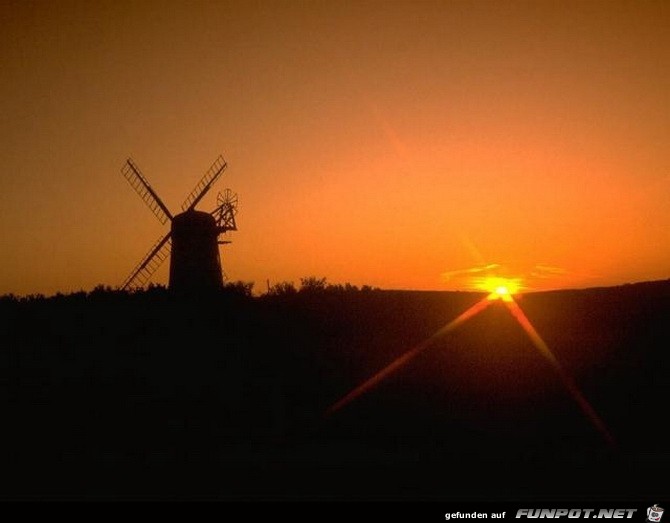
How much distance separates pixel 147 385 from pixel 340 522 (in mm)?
9405

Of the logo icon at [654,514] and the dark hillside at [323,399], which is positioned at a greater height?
the dark hillside at [323,399]

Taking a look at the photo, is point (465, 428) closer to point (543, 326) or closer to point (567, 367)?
point (567, 367)

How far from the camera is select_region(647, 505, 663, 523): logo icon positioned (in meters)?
5.57

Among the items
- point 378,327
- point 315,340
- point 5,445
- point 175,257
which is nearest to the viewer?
point 5,445

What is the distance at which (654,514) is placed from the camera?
560 cm

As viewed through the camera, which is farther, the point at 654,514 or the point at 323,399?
the point at 323,399

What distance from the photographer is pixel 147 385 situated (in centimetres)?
1420

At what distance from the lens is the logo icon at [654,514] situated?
219 inches

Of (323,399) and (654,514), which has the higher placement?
(323,399)

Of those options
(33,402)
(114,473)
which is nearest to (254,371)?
(33,402)

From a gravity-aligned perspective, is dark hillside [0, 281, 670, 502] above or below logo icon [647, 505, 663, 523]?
above

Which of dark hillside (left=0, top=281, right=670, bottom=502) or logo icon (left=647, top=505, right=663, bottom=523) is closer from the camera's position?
logo icon (left=647, top=505, right=663, bottom=523)

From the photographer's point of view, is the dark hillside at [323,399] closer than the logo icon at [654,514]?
No

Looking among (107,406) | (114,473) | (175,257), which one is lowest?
(114,473)
